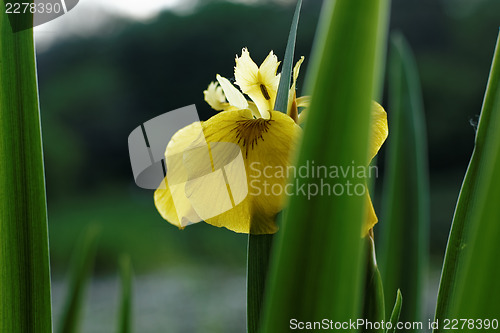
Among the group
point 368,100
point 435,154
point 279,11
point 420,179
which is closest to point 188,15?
point 279,11

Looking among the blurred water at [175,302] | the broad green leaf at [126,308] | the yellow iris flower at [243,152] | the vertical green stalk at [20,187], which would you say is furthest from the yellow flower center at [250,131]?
the blurred water at [175,302]

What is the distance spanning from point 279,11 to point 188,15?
650 millimetres

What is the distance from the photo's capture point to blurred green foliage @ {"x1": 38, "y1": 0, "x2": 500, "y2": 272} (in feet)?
9.23

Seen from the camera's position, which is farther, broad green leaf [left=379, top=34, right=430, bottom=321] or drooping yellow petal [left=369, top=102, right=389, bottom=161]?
broad green leaf [left=379, top=34, right=430, bottom=321]

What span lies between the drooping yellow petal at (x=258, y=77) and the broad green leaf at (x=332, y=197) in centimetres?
12

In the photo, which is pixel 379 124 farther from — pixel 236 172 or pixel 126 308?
pixel 126 308

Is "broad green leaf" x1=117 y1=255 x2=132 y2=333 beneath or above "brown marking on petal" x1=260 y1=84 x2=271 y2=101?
beneath

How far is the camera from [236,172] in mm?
235

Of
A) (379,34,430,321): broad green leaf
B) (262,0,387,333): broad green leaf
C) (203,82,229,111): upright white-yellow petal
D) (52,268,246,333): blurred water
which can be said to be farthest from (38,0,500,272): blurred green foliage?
(262,0,387,333): broad green leaf

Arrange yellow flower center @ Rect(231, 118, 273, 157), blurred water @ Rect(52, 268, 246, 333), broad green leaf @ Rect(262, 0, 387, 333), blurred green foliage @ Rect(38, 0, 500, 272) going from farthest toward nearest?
blurred green foliage @ Rect(38, 0, 500, 272) → blurred water @ Rect(52, 268, 246, 333) → yellow flower center @ Rect(231, 118, 273, 157) → broad green leaf @ Rect(262, 0, 387, 333)

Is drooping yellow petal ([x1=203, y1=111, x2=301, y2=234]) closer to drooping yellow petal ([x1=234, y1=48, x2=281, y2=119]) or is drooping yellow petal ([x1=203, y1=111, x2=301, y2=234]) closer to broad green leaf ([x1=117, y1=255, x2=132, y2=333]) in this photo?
drooping yellow petal ([x1=234, y1=48, x2=281, y2=119])

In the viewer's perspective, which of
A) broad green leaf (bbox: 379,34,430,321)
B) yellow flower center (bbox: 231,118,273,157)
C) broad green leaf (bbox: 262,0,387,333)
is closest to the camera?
broad green leaf (bbox: 262,0,387,333)

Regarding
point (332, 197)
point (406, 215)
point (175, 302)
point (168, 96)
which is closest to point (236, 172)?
point (332, 197)

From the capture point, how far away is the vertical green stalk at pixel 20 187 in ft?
0.66
